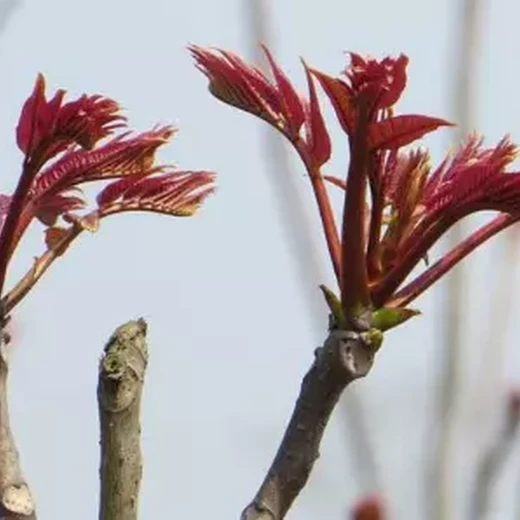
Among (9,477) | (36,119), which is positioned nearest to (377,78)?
(36,119)

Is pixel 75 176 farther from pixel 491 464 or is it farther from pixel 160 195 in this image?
pixel 491 464

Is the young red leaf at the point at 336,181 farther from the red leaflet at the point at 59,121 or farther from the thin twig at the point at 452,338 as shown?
the thin twig at the point at 452,338

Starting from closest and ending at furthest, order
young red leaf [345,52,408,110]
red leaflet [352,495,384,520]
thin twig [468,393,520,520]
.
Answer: young red leaf [345,52,408,110] → red leaflet [352,495,384,520] → thin twig [468,393,520,520]

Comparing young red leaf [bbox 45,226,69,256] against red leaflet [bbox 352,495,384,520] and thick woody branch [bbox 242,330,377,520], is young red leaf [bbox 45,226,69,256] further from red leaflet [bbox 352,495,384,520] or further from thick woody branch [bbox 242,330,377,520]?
red leaflet [bbox 352,495,384,520]

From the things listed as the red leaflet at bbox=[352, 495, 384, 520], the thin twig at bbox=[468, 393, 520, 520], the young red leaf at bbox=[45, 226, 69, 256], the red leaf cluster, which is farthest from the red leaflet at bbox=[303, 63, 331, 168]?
the thin twig at bbox=[468, 393, 520, 520]

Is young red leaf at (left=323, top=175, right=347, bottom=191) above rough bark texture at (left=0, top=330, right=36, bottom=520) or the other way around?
above

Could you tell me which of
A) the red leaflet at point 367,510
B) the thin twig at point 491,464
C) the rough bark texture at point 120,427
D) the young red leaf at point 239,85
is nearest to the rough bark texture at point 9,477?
the rough bark texture at point 120,427

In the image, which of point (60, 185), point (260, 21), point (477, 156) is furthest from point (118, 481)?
point (260, 21)
